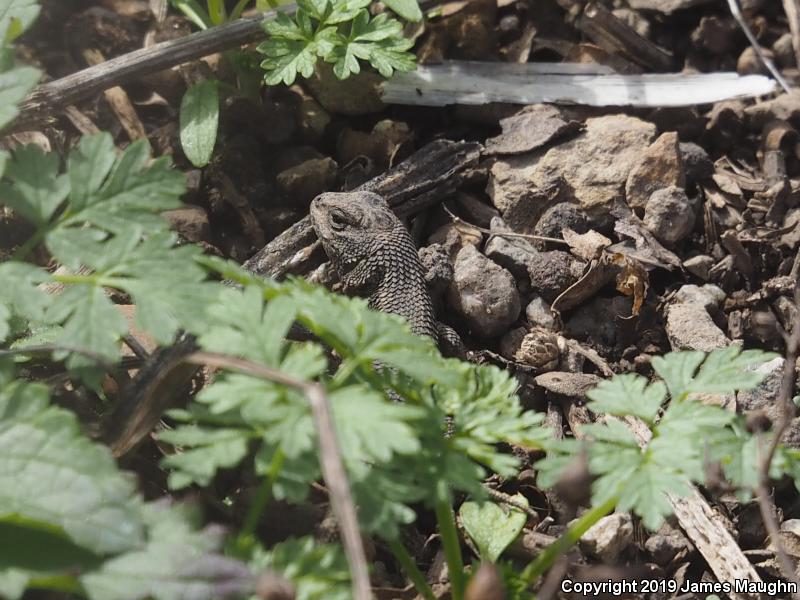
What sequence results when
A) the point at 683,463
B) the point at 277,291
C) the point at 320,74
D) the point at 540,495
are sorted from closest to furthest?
the point at 683,463 < the point at 277,291 < the point at 540,495 < the point at 320,74

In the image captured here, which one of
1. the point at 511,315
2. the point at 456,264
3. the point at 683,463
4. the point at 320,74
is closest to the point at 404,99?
the point at 320,74

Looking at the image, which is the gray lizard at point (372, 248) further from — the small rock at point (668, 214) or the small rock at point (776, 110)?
the small rock at point (776, 110)

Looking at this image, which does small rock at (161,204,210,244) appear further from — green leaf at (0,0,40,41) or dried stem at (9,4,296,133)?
green leaf at (0,0,40,41)

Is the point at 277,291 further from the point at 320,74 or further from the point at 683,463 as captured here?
the point at 320,74

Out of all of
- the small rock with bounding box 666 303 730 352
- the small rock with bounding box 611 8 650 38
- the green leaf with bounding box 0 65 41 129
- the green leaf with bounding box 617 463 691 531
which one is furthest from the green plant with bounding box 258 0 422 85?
the green leaf with bounding box 617 463 691 531

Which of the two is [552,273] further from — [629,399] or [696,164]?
[629,399]

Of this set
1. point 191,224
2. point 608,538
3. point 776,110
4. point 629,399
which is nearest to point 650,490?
point 629,399
